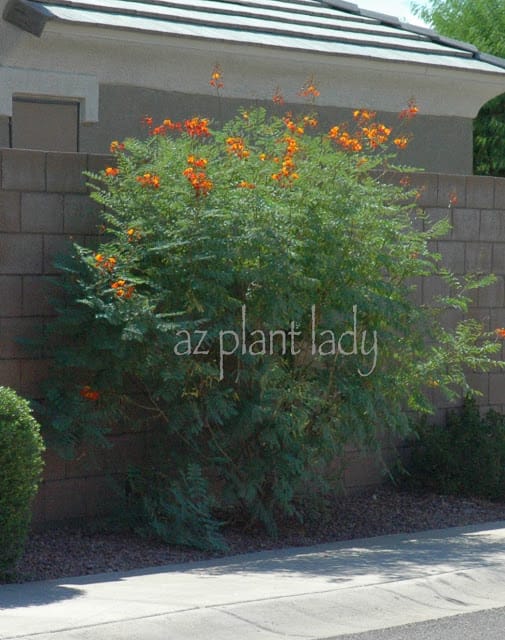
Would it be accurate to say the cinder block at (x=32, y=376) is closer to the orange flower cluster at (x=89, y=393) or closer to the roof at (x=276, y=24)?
the orange flower cluster at (x=89, y=393)

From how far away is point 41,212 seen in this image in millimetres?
8805

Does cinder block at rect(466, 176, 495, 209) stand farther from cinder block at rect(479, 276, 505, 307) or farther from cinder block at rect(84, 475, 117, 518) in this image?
cinder block at rect(84, 475, 117, 518)

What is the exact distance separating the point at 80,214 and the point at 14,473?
2309 mm

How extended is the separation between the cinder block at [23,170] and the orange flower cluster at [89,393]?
1.46 metres

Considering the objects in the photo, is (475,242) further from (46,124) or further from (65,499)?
(65,499)

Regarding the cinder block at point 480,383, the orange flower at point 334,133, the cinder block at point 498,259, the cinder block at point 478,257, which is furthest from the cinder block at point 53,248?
the cinder block at point 498,259

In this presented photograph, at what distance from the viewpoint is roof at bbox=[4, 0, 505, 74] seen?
1175 centimetres

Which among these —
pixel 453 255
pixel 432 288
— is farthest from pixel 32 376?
pixel 453 255

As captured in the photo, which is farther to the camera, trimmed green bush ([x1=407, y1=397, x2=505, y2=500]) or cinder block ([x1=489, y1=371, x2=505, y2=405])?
cinder block ([x1=489, y1=371, x2=505, y2=405])

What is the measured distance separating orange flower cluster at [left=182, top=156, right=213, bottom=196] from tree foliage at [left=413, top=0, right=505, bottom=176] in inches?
566

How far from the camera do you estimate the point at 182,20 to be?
12680mm

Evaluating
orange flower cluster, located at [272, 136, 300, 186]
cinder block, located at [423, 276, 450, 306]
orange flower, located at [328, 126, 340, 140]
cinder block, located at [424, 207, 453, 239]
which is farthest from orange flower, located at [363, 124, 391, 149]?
cinder block, located at [423, 276, 450, 306]

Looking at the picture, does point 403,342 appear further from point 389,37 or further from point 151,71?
point 389,37

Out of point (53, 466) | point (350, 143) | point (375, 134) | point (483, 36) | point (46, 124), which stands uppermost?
point (483, 36)
